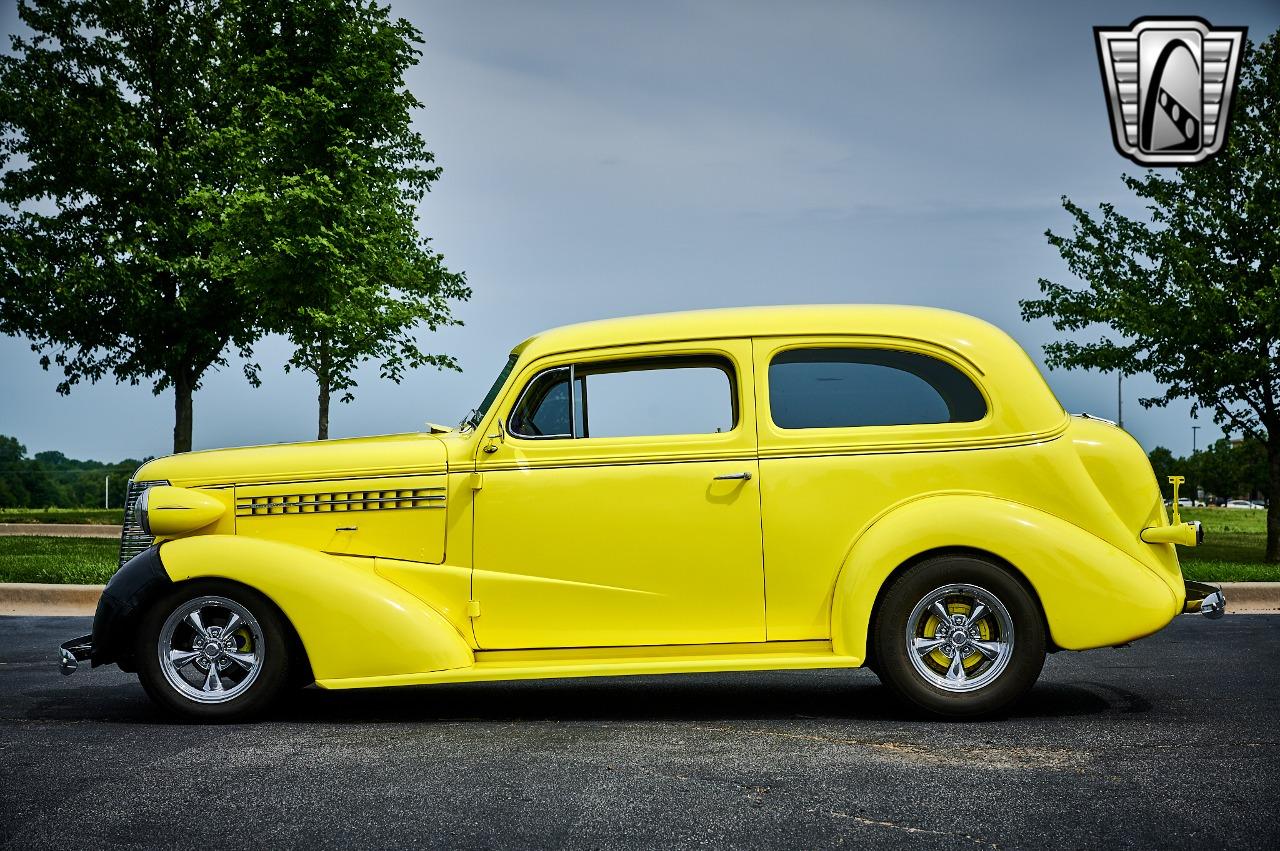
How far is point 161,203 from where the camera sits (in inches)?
1040

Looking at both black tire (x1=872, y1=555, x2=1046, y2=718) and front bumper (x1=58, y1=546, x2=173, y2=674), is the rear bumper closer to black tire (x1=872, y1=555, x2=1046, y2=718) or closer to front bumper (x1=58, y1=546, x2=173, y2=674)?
black tire (x1=872, y1=555, x2=1046, y2=718)

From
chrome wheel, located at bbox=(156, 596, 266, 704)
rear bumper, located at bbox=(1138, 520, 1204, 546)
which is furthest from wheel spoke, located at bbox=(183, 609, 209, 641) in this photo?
rear bumper, located at bbox=(1138, 520, 1204, 546)

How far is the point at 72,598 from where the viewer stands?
462 inches

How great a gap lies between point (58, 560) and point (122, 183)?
13.3 meters

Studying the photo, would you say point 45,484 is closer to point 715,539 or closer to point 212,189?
point 212,189

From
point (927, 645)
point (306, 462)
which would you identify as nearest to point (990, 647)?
point (927, 645)

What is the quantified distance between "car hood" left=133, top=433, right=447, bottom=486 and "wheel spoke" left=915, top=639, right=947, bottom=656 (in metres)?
2.56

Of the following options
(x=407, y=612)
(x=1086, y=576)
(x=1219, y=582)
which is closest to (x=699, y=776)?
(x=407, y=612)

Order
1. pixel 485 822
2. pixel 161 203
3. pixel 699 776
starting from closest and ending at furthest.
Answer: pixel 485 822 → pixel 699 776 → pixel 161 203

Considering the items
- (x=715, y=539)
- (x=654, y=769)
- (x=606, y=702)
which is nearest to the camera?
(x=654, y=769)

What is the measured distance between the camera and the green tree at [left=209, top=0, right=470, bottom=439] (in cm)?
1955

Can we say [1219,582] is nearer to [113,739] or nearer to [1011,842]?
[1011,842]

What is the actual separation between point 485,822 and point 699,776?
98 centimetres

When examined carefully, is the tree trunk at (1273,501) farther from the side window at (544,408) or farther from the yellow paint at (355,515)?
the yellow paint at (355,515)
